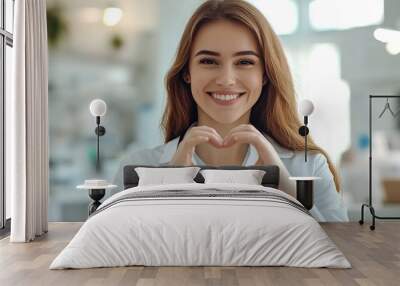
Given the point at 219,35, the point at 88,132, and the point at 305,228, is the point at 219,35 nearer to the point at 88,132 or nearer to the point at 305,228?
the point at 88,132

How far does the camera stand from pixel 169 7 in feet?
22.9

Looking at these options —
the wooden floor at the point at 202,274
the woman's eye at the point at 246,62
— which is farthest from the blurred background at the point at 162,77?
the wooden floor at the point at 202,274

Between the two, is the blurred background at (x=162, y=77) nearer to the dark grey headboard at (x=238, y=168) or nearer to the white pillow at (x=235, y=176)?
the dark grey headboard at (x=238, y=168)

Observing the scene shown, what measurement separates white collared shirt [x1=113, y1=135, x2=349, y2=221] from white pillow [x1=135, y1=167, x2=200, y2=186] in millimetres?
412

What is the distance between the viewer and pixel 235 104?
22.4ft

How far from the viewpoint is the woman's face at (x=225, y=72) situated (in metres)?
6.75

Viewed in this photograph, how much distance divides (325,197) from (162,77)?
90.4 inches

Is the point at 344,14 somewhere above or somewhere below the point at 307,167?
above

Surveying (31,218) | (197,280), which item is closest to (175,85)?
(31,218)

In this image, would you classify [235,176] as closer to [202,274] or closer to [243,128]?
[243,128]

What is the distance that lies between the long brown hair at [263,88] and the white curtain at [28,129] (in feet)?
4.86

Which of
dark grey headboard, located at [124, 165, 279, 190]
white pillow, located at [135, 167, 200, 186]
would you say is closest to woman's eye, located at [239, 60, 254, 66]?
dark grey headboard, located at [124, 165, 279, 190]

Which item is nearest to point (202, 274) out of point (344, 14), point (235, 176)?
point (235, 176)

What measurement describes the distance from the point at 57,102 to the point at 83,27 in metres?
0.91
